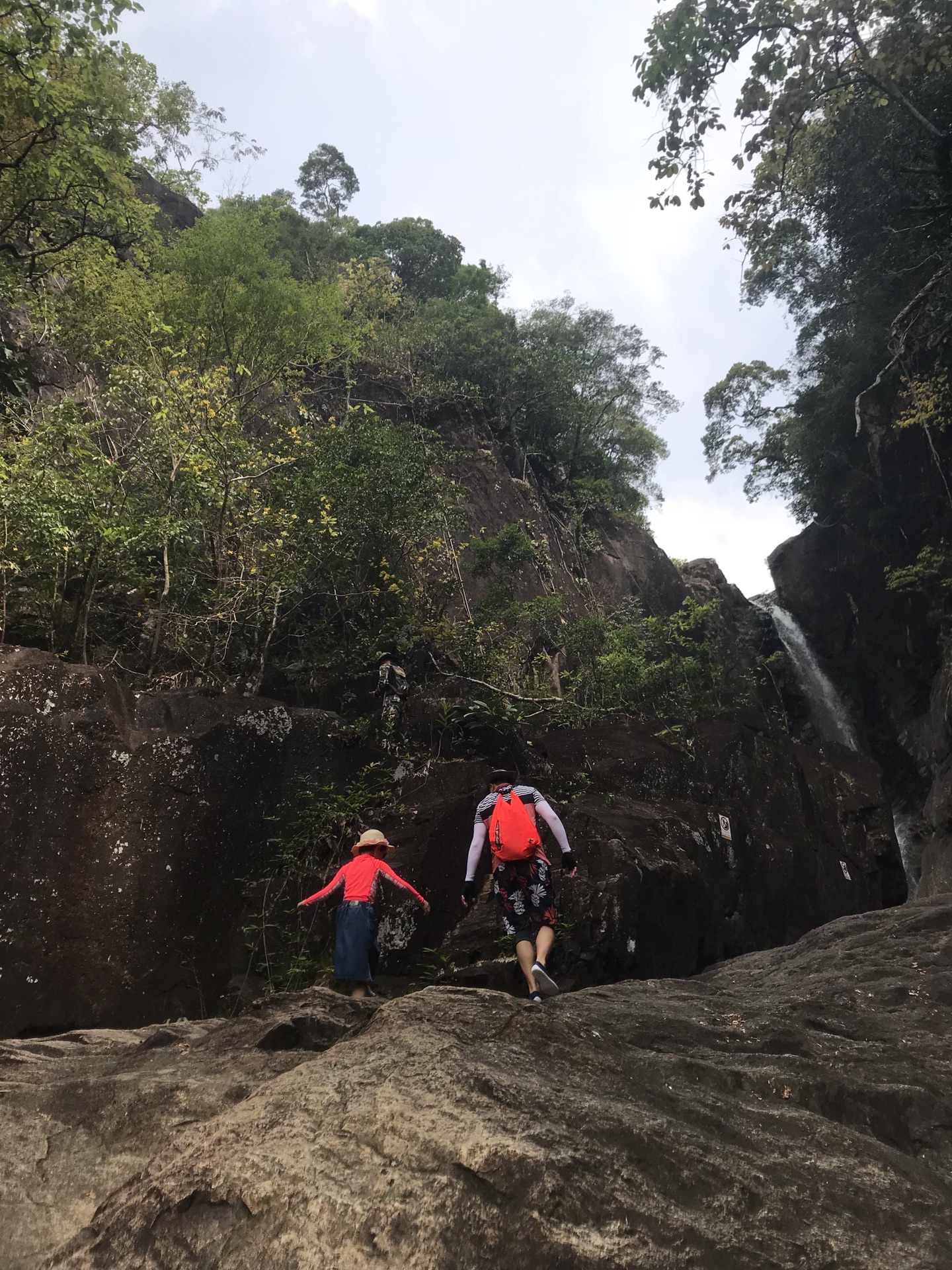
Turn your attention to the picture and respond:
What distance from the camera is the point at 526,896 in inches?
203

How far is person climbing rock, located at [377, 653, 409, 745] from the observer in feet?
29.3

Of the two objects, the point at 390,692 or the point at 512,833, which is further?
the point at 390,692

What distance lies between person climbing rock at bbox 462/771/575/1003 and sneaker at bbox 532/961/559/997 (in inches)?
4.2

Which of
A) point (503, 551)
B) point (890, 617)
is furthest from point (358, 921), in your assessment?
point (890, 617)

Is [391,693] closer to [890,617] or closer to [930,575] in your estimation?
[930,575]

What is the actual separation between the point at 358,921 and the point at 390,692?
419 centimetres

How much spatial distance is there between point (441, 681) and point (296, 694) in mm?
2059

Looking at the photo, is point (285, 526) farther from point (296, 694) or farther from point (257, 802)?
point (257, 802)

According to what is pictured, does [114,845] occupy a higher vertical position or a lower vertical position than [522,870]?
higher

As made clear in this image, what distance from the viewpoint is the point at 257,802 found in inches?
291

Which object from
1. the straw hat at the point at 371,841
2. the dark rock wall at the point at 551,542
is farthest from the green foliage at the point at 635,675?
the straw hat at the point at 371,841

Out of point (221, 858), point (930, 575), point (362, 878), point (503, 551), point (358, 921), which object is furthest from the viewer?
point (930, 575)

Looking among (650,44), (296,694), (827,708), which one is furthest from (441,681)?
(827,708)

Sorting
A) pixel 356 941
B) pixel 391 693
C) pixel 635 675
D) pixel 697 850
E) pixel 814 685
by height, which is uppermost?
pixel 814 685
